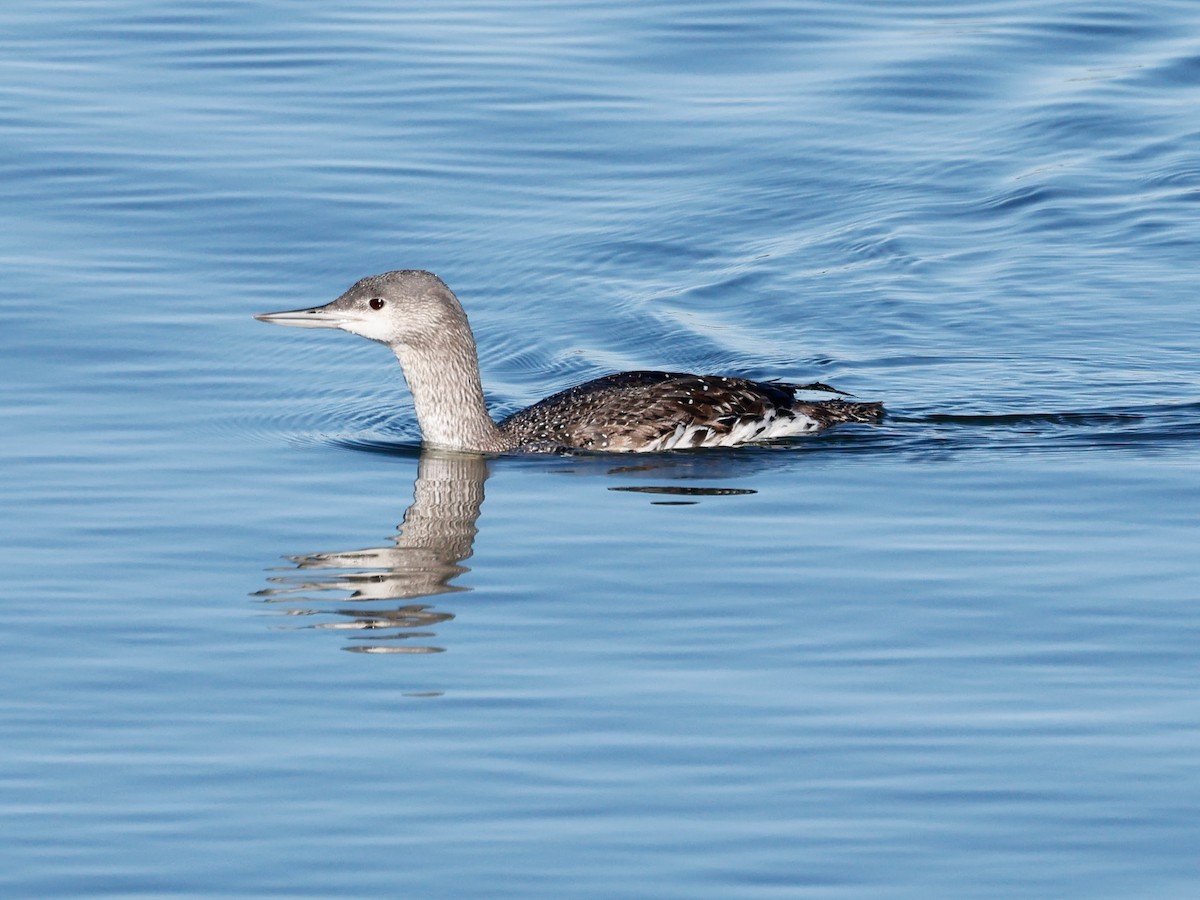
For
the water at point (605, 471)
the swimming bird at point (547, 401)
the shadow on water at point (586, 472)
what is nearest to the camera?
the water at point (605, 471)

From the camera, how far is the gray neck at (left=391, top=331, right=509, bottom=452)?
11766mm

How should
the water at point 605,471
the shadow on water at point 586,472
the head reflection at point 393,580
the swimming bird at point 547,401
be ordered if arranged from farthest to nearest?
the swimming bird at point 547,401 < the shadow on water at point 586,472 < the head reflection at point 393,580 < the water at point 605,471

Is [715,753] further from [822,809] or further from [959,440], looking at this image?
[959,440]

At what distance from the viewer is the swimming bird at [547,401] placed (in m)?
11.5

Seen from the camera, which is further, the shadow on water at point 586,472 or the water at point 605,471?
the shadow on water at point 586,472

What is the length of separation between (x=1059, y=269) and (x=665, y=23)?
7488mm

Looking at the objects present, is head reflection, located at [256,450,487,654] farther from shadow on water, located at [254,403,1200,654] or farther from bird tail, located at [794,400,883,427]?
bird tail, located at [794,400,883,427]

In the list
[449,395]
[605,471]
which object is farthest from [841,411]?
[449,395]

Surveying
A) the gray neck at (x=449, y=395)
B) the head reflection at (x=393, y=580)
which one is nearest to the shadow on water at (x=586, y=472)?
the head reflection at (x=393, y=580)

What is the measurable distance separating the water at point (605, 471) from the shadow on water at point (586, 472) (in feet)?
0.12

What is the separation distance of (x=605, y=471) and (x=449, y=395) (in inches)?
44.2

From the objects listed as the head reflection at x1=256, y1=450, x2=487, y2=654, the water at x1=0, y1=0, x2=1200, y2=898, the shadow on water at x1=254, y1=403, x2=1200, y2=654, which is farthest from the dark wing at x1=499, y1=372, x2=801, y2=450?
the head reflection at x1=256, y1=450, x2=487, y2=654

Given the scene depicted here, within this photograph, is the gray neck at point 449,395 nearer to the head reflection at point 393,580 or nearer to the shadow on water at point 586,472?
the shadow on water at point 586,472

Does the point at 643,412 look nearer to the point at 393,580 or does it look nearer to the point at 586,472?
the point at 586,472
